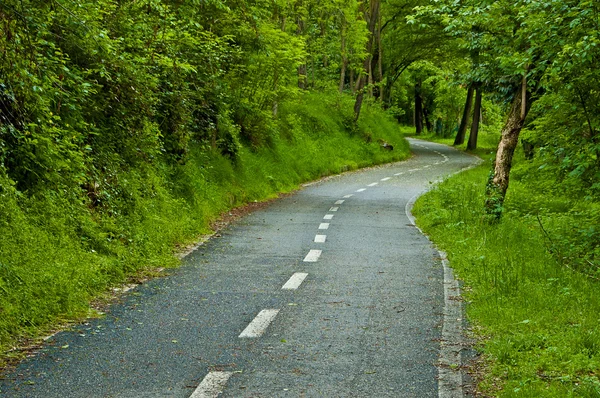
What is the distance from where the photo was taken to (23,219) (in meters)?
9.11

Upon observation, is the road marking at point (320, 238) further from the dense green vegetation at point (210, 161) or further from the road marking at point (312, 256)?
the dense green vegetation at point (210, 161)

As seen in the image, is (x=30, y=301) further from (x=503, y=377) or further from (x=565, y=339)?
(x=565, y=339)

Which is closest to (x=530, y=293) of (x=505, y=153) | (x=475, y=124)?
(x=505, y=153)

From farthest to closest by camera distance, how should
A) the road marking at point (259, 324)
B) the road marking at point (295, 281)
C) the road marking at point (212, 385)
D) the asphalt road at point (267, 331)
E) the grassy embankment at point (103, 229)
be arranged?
1. the road marking at point (295, 281)
2. the grassy embankment at point (103, 229)
3. the road marking at point (259, 324)
4. the asphalt road at point (267, 331)
5. the road marking at point (212, 385)

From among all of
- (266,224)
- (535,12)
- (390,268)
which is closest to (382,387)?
(390,268)

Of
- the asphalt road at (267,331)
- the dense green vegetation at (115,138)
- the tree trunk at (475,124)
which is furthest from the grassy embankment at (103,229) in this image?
the tree trunk at (475,124)

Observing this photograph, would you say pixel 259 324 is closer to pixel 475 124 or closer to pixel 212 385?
pixel 212 385

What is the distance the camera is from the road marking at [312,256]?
1143 cm

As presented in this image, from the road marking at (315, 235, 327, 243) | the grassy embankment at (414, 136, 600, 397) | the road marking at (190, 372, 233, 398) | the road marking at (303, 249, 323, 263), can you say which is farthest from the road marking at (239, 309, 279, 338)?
the road marking at (315, 235, 327, 243)

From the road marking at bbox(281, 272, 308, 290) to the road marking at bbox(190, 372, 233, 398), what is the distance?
3.53 m

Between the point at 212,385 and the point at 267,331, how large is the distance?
5.44 ft

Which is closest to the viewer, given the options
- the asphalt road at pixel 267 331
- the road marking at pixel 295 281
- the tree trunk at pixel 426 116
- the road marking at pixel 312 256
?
the asphalt road at pixel 267 331

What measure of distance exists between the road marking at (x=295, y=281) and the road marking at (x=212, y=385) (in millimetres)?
3526

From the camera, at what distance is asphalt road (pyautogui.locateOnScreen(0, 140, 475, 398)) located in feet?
18.2
